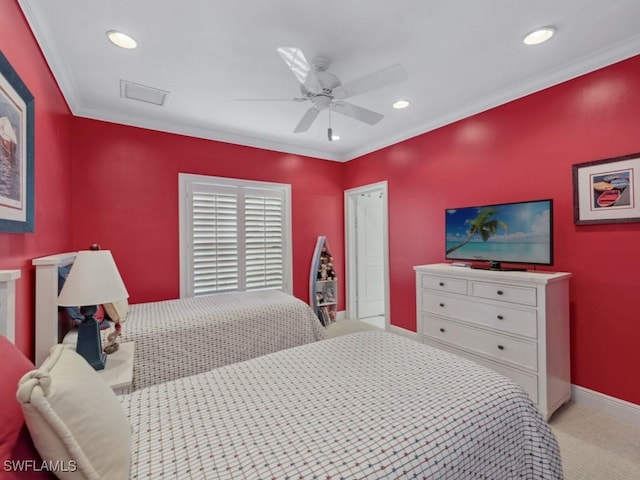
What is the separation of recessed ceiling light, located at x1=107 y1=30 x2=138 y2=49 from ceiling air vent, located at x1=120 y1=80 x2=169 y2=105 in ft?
1.93

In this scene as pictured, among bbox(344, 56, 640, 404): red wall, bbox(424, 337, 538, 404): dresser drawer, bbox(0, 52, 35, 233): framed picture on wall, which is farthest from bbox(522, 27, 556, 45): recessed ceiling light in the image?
bbox(0, 52, 35, 233): framed picture on wall

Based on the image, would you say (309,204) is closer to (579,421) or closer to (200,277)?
(200,277)

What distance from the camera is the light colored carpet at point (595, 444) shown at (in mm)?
1715

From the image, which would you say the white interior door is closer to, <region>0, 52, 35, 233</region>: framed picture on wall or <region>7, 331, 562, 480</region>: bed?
<region>7, 331, 562, 480</region>: bed

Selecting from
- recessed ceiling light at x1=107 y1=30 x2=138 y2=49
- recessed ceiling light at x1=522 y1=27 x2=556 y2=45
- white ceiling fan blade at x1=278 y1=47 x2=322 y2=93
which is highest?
recessed ceiling light at x1=107 y1=30 x2=138 y2=49

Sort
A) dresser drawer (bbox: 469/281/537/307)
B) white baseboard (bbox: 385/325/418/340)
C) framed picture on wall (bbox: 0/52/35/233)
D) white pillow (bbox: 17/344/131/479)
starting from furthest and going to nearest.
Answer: white baseboard (bbox: 385/325/418/340)
dresser drawer (bbox: 469/281/537/307)
framed picture on wall (bbox: 0/52/35/233)
white pillow (bbox: 17/344/131/479)

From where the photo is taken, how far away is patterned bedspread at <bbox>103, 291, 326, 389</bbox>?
6.93ft

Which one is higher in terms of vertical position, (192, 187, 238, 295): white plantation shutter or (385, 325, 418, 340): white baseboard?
(192, 187, 238, 295): white plantation shutter

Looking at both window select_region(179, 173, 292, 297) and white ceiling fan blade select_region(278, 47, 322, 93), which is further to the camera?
window select_region(179, 173, 292, 297)

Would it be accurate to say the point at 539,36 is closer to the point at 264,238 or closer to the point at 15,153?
the point at 15,153

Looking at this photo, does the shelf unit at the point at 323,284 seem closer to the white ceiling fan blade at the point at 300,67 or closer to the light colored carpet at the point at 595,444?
the white ceiling fan blade at the point at 300,67

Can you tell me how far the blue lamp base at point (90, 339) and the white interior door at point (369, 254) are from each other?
3.70 metres

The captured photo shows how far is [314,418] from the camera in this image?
1.11 m

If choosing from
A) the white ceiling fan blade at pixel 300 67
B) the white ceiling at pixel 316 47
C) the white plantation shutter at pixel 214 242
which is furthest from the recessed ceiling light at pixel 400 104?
the white plantation shutter at pixel 214 242
